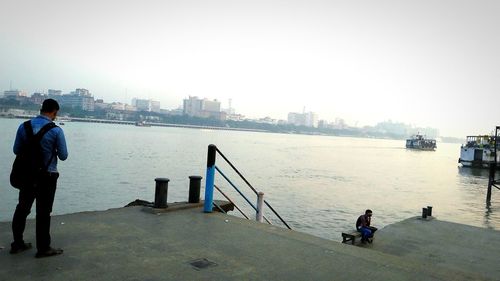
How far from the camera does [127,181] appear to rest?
1355 inches

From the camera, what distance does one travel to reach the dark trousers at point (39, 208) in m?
5.05

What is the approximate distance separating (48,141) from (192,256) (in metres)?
2.64

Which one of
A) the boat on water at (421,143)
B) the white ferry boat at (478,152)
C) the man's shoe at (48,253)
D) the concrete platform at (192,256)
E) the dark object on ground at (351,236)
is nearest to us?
the concrete platform at (192,256)

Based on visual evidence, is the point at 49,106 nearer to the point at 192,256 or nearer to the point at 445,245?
the point at 192,256

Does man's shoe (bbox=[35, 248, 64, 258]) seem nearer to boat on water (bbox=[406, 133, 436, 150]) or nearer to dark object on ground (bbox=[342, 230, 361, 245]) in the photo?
dark object on ground (bbox=[342, 230, 361, 245])

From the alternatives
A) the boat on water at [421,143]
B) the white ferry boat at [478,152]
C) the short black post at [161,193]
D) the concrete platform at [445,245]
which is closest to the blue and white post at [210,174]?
the short black post at [161,193]

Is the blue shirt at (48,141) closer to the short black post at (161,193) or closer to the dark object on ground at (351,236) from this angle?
the short black post at (161,193)

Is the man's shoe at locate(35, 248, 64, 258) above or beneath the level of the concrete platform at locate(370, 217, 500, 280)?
above

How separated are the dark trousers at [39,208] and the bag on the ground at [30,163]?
89 mm

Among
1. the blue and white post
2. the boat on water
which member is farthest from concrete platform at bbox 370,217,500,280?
the boat on water

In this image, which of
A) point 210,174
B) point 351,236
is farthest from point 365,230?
point 210,174

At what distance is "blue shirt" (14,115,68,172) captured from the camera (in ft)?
16.7

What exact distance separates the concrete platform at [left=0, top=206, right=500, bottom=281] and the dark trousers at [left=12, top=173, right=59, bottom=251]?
0.88 ft

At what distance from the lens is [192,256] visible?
5363 mm
